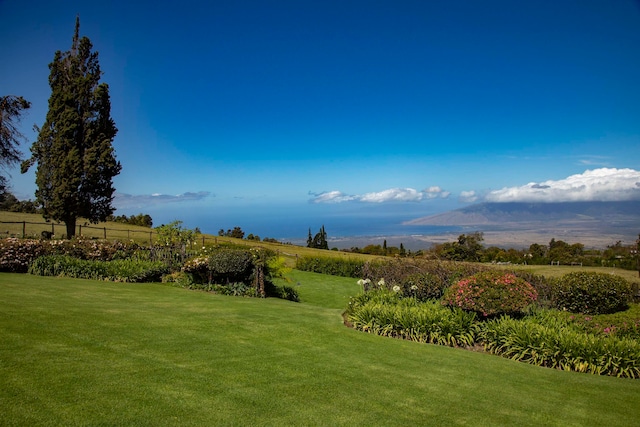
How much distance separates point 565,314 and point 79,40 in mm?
33091

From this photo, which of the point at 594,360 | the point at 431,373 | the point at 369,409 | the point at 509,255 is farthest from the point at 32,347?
the point at 509,255

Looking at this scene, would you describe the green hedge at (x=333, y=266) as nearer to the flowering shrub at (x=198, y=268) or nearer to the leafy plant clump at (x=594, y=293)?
the flowering shrub at (x=198, y=268)

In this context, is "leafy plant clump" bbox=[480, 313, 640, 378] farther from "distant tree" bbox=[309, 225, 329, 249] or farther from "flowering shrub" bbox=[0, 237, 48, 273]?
"distant tree" bbox=[309, 225, 329, 249]

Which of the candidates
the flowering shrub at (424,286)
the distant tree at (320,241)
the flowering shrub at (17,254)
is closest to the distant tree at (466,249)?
the flowering shrub at (424,286)

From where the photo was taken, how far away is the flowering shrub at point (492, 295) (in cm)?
976

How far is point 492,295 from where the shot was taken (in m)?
9.84

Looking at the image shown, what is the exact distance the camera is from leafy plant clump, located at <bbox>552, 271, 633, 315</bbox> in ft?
36.5

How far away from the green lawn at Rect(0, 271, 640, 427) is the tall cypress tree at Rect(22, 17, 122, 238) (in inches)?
838

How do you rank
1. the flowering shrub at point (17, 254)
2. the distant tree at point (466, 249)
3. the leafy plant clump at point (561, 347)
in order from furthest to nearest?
the distant tree at point (466, 249) → the flowering shrub at point (17, 254) → the leafy plant clump at point (561, 347)

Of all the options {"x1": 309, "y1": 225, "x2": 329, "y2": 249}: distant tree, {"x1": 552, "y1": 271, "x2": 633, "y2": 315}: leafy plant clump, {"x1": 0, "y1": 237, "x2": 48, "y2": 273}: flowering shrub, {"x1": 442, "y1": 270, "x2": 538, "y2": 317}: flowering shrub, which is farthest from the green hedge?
{"x1": 309, "y1": 225, "x2": 329, "y2": 249}: distant tree

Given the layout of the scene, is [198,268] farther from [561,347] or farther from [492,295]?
[561,347]

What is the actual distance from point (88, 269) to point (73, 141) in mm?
18032

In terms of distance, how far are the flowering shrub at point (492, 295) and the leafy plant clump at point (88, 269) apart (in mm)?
11243

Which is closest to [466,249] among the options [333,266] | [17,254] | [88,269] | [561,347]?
[333,266]
